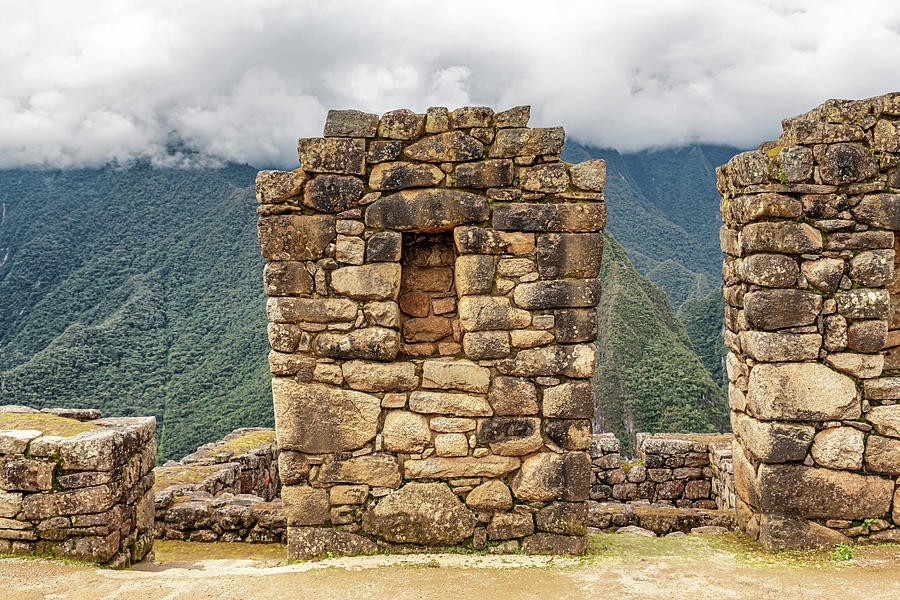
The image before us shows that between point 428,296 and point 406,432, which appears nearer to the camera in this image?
point 406,432

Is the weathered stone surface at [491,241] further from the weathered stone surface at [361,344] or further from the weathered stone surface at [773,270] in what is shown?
the weathered stone surface at [773,270]

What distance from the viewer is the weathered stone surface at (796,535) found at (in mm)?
4957

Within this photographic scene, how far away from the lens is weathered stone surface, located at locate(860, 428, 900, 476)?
4887mm

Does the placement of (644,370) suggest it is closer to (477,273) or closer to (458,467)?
(458,467)

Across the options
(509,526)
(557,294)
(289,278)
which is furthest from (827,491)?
(289,278)

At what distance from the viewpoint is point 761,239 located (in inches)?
193

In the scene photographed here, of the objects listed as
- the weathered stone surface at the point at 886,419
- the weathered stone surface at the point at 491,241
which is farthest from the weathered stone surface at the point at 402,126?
the weathered stone surface at the point at 886,419

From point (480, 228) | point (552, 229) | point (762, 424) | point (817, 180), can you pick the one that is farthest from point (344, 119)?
point (762, 424)

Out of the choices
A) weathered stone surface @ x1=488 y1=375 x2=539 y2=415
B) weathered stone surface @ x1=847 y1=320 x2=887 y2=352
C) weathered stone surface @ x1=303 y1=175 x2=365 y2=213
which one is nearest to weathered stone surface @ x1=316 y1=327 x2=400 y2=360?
weathered stone surface @ x1=488 y1=375 x2=539 y2=415

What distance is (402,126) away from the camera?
15.9 ft

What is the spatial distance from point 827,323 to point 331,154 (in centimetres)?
410

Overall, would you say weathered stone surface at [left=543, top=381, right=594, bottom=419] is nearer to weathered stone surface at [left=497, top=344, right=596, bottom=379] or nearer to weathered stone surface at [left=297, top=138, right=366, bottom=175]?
weathered stone surface at [left=497, top=344, right=596, bottom=379]

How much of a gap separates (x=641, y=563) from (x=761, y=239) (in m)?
2.73

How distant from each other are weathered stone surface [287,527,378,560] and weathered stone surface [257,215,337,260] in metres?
2.16
